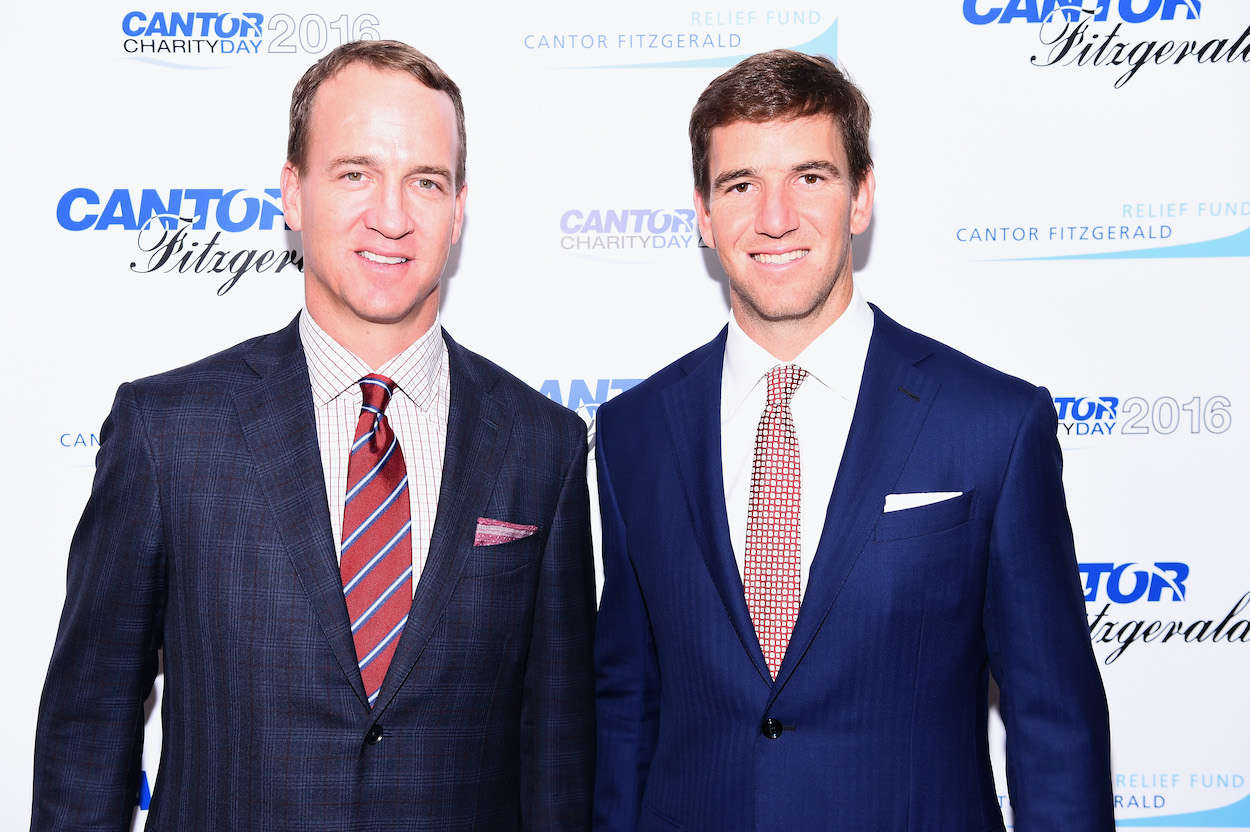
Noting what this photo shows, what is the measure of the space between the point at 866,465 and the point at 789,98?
779 millimetres

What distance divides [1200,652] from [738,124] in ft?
6.91

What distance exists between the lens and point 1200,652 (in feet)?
9.77

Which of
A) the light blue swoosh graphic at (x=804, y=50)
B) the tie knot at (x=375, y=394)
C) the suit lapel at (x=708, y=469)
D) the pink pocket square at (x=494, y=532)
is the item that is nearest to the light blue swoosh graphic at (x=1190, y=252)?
the light blue swoosh graphic at (x=804, y=50)

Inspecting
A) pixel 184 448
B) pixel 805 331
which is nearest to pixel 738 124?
pixel 805 331

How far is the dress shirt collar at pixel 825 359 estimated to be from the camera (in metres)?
2.12

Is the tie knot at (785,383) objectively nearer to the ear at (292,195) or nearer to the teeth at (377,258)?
the teeth at (377,258)

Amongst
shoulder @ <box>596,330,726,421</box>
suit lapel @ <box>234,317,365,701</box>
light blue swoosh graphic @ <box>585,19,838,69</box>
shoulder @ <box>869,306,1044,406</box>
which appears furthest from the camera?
light blue swoosh graphic @ <box>585,19,838,69</box>

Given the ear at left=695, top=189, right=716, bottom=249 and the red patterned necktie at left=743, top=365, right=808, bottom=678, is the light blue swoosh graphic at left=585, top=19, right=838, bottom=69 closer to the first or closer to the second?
the ear at left=695, top=189, right=716, bottom=249

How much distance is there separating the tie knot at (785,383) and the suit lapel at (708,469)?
14cm

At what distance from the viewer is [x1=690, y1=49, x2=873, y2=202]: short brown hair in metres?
2.13

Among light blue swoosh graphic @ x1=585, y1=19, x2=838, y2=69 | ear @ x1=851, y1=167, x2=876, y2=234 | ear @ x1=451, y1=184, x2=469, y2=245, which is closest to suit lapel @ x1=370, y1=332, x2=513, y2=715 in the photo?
ear @ x1=451, y1=184, x2=469, y2=245

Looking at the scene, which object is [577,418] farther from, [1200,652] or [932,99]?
[1200,652]

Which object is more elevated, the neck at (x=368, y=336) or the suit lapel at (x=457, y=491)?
the neck at (x=368, y=336)

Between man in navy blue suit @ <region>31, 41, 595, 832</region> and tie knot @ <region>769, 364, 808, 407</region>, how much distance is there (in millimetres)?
526
